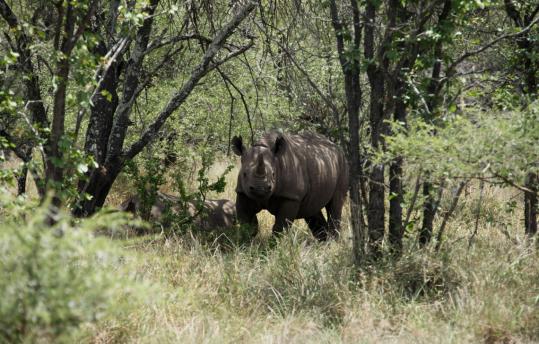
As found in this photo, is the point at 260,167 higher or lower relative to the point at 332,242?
higher

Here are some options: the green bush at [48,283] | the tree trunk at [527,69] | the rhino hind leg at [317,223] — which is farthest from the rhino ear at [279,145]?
the green bush at [48,283]

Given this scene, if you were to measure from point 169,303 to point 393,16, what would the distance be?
2881 millimetres

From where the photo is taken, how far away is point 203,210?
9.25 metres

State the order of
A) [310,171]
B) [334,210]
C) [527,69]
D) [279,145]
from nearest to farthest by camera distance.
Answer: [527,69], [279,145], [310,171], [334,210]

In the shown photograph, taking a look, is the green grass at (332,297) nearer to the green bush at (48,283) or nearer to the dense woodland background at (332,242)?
the dense woodland background at (332,242)

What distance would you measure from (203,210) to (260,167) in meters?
1.41

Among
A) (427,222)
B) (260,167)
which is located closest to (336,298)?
(427,222)

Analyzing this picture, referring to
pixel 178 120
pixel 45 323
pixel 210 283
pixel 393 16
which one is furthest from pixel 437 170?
pixel 178 120

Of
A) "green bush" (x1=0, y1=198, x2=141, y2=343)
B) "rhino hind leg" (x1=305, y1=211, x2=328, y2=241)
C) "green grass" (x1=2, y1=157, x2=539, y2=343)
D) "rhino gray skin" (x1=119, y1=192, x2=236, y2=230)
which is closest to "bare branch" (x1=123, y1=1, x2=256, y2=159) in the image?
"rhino gray skin" (x1=119, y1=192, x2=236, y2=230)

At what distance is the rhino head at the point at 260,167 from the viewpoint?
8.27m

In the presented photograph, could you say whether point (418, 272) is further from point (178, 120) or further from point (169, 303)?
point (178, 120)

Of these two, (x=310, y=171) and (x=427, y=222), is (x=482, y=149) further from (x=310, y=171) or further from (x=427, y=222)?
(x=310, y=171)

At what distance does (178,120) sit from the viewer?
489 inches

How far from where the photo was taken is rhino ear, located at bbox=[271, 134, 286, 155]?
8602 millimetres
